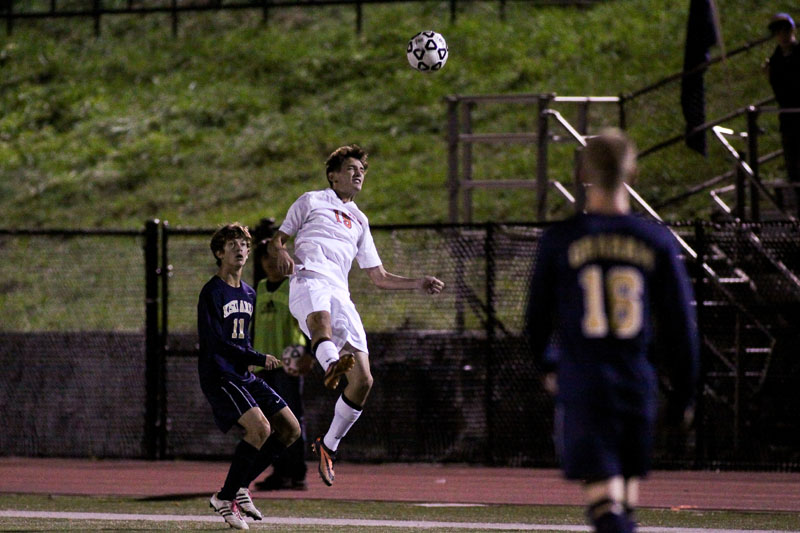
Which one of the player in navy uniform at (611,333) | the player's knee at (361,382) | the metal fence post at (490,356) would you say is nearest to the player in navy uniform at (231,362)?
the player's knee at (361,382)

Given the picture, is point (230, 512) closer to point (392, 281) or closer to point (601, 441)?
point (392, 281)

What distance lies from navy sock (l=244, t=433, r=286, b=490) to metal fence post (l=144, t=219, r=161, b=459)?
5.13 metres

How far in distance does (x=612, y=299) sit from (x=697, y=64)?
439 inches

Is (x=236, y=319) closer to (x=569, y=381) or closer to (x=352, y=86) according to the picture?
(x=569, y=381)

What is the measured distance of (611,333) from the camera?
5.27 m

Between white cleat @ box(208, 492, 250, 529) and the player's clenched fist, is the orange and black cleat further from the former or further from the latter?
the player's clenched fist

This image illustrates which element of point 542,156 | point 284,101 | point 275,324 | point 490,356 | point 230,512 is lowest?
point 230,512

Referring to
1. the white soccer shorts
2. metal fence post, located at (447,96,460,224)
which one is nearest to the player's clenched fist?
the white soccer shorts

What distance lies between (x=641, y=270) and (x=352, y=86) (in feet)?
86.3

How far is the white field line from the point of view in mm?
9547

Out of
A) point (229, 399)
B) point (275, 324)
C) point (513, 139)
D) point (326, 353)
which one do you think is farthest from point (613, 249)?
point (513, 139)

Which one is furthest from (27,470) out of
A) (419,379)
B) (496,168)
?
(496,168)

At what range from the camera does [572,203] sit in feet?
51.3

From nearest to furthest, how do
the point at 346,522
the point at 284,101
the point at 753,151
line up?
the point at 346,522
the point at 753,151
the point at 284,101
